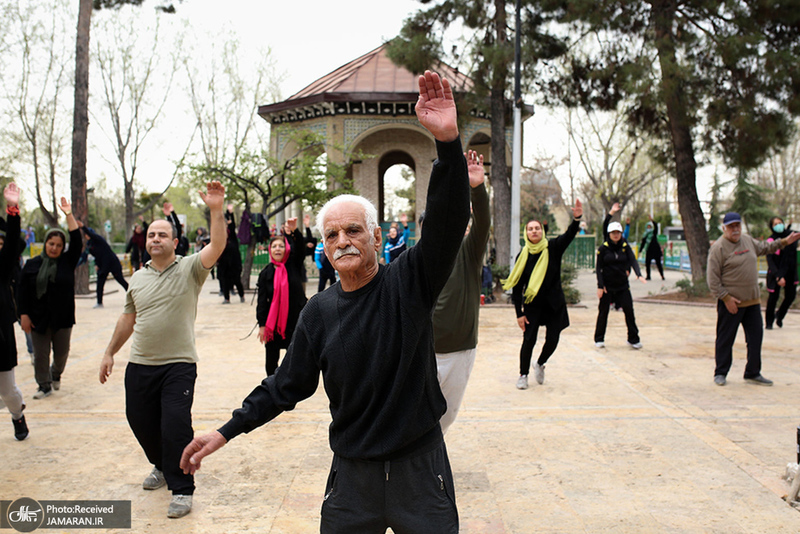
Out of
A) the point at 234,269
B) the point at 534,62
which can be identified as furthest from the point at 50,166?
the point at 534,62

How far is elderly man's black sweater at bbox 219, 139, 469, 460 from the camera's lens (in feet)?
6.82

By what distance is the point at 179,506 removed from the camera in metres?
3.71

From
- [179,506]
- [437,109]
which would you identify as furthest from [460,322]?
[437,109]

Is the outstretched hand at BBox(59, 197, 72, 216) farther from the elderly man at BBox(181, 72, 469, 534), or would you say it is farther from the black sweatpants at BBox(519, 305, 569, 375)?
the black sweatpants at BBox(519, 305, 569, 375)

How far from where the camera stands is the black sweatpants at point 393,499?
6.95 ft

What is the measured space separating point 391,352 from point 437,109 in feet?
2.55

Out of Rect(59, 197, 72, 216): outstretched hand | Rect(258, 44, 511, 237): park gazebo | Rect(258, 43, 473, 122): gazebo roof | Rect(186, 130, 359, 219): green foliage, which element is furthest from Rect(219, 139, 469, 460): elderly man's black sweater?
Rect(258, 43, 473, 122): gazebo roof

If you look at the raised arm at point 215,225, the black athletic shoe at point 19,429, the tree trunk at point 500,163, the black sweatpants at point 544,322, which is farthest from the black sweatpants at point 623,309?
the tree trunk at point 500,163

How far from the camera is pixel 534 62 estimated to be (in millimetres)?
16531

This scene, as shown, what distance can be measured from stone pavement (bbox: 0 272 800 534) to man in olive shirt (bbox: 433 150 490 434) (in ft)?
2.23

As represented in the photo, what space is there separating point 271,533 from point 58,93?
92.4 ft

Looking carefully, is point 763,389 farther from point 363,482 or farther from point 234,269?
point 234,269

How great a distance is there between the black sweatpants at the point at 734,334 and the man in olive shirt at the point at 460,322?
3636 mm

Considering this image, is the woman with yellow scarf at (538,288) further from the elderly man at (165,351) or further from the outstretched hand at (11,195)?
the outstretched hand at (11,195)
